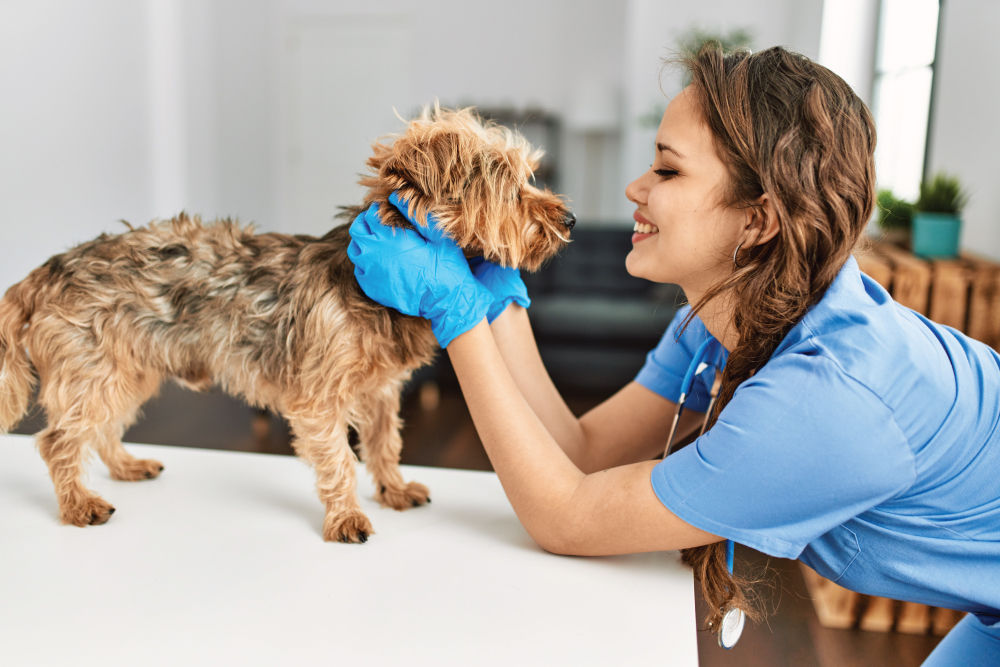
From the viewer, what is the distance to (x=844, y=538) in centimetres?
108

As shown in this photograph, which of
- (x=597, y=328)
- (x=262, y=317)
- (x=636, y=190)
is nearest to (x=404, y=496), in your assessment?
(x=262, y=317)

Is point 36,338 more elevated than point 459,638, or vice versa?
point 36,338

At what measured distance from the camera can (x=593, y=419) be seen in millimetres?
1584

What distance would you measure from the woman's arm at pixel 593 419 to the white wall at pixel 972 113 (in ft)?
8.86

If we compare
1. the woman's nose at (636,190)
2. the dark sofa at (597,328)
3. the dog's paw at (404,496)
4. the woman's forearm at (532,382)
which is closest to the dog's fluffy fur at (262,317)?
the dog's paw at (404,496)

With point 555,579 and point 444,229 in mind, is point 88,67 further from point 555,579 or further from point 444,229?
point 555,579

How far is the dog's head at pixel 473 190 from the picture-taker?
1331 mm

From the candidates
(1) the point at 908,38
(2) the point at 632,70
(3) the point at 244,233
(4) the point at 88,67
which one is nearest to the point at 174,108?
(4) the point at 88,67

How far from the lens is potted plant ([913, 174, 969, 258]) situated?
3348 millimetres

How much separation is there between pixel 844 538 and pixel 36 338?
1341 mm

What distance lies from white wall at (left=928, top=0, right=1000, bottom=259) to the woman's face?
2.94 meters

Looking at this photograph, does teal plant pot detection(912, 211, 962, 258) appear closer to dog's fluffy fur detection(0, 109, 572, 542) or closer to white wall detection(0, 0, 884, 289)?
dog's fluffy fur detection(0, 109, 572, 542)

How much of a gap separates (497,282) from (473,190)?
20 cm

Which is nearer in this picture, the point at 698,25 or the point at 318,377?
the point at 318,377
